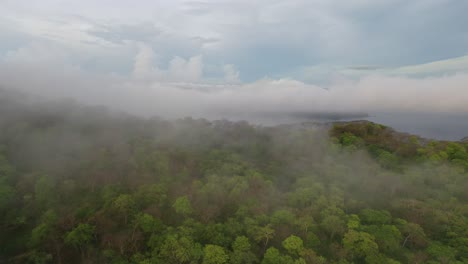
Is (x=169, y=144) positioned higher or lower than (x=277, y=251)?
higher

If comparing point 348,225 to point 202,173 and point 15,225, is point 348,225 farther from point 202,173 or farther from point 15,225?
point 15,225

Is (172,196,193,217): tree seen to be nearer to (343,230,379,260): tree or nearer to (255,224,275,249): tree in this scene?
(255,224,275,249): tree

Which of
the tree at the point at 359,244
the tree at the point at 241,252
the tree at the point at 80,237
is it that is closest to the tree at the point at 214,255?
the tree at the point at 241,252

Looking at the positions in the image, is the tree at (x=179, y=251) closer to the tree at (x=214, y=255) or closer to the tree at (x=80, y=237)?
the tree at (x=214, y=255)

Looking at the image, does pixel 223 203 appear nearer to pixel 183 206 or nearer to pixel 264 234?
pixel 183 206

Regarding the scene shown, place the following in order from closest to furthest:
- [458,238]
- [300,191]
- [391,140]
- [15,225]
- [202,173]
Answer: [458,238], [15,225], [300,191], [202,173], [391,140]

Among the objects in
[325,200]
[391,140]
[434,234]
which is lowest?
[434,234]

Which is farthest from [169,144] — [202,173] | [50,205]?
[50,205]
